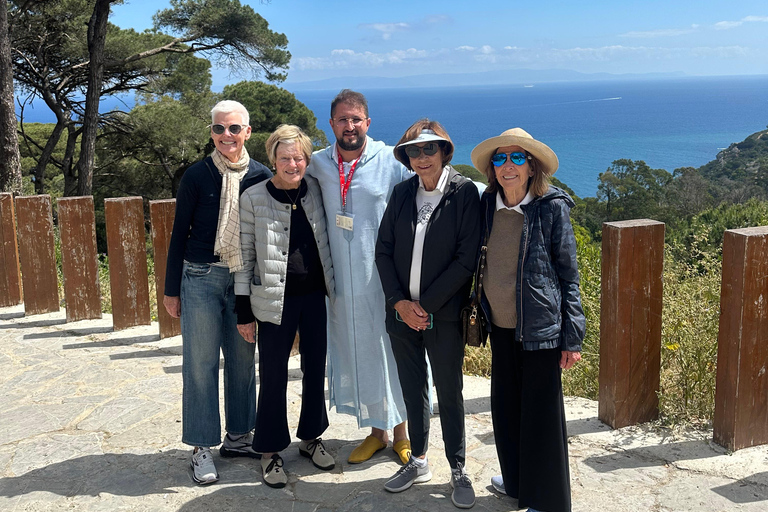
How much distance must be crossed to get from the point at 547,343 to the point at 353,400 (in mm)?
1313

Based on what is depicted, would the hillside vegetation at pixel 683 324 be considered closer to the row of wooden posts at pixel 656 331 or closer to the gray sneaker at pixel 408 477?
the row of wooden posts at pixel 656 331

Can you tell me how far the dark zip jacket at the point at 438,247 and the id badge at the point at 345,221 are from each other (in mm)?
285

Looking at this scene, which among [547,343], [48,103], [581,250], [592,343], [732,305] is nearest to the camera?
[547,343]

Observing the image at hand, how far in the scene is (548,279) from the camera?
275 cm

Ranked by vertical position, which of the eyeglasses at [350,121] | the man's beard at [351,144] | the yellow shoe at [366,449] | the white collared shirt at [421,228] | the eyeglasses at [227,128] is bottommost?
the yellow shoe at [366,449]

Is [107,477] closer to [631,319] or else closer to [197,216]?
[197,216]

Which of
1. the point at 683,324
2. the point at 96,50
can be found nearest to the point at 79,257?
the point at 683,324

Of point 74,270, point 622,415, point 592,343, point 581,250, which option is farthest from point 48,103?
point 622,415

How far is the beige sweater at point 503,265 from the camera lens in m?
2.84

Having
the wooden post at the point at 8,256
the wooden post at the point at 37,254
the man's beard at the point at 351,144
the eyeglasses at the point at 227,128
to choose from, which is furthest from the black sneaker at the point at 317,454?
the wooden post at the point at 8,256

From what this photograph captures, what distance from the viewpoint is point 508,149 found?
2.84 meters

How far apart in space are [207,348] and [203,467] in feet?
1.94

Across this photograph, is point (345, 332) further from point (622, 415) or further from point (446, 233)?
point (622, 415)

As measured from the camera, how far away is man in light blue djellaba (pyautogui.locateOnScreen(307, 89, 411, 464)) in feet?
11.4
